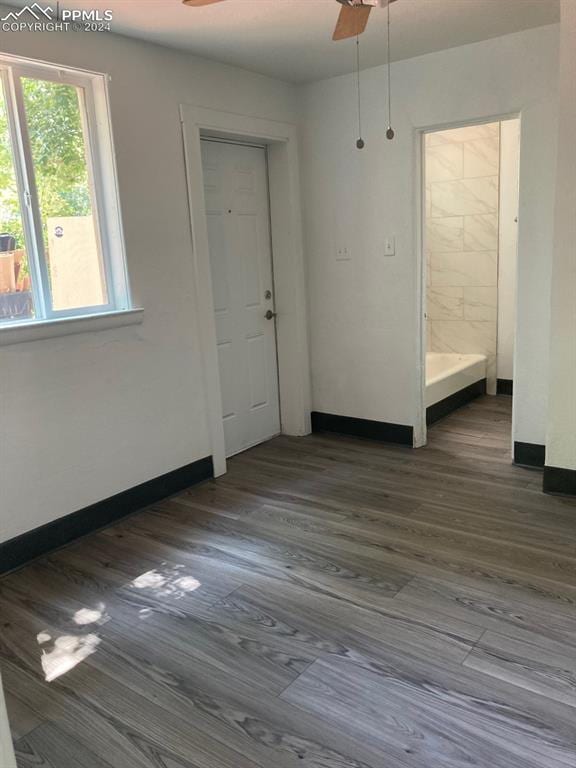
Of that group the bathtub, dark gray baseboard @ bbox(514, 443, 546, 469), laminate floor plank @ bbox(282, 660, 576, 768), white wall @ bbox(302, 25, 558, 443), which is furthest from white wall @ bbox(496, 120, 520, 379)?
laminate floor plank @ bbox(282, 660, 576, 768)

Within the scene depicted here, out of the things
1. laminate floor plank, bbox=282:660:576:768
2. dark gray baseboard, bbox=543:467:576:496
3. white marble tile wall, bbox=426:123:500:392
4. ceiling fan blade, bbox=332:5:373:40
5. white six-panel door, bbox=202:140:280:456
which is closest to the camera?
Answer: laminate floor plank, bbox=282:660:576:768

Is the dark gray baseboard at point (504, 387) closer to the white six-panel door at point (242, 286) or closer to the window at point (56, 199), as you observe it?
the white six-panel door at point (242, 286)

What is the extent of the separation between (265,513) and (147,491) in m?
0.68

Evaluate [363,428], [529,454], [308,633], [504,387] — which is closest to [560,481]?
[529,454]

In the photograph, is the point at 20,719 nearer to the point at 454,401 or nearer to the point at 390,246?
the point at 390,246

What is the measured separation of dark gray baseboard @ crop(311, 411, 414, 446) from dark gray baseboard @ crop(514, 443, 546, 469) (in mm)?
697

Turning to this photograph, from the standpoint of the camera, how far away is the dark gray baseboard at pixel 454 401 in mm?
4554

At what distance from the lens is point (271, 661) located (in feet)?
6.79

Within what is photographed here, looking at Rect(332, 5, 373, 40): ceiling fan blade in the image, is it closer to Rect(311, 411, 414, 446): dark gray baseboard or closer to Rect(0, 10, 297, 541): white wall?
Rect(0, 10, 297, 541): white wall

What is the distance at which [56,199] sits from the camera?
9.38ft

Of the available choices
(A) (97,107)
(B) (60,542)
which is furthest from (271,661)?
(A) (97,107)

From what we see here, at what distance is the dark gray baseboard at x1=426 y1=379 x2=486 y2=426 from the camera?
4.55 meters

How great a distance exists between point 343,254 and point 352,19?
198cm

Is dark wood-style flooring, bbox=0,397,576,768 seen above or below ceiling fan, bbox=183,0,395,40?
below
